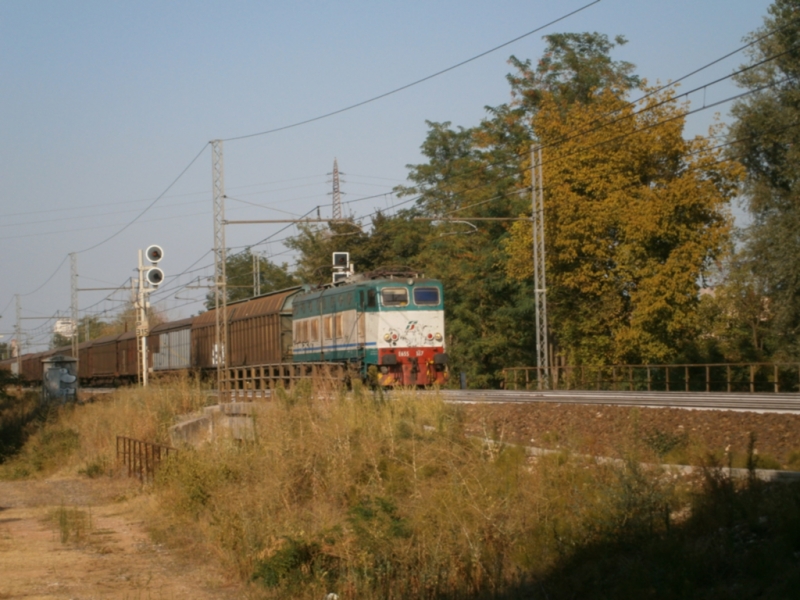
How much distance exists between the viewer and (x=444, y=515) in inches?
395

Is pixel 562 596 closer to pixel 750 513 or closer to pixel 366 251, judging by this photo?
pixel 750 513

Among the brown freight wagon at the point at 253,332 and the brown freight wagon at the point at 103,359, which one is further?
the brown freight wagon at the point at 103,359

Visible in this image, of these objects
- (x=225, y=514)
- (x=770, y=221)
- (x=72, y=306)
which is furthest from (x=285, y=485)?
(x=72, y=306)

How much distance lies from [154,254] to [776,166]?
24.3 m

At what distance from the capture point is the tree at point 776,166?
34.3 m

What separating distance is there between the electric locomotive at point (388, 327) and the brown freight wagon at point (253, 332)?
13.0ft

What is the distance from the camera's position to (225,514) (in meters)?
13.2

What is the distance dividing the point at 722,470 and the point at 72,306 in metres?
52.9

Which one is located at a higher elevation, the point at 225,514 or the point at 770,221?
the point at 770,221

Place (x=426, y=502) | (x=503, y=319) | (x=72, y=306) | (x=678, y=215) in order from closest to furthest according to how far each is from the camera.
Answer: (x=426, y=502) → (x=678, y=215) → (x=503, y=319) → (x=72, y=306)

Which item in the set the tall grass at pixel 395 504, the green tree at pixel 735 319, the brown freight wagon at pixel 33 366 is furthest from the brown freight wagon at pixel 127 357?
the tall grass at pixel 395 504

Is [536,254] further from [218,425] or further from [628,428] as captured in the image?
[628,428]

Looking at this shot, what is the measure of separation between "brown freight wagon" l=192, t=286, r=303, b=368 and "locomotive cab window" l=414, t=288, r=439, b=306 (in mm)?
6327

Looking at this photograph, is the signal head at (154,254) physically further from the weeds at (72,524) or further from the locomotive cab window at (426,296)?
the weeds at (72,524)
